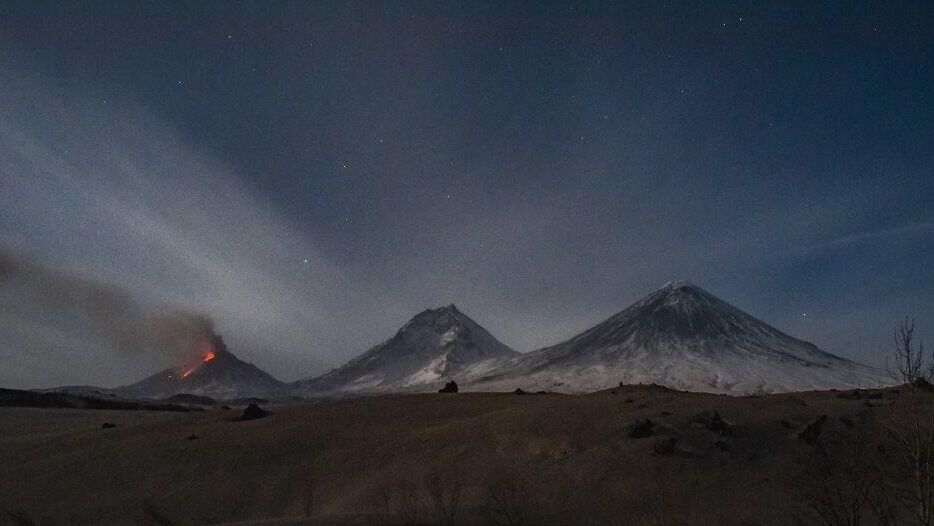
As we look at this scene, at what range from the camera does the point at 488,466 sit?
16312 mm

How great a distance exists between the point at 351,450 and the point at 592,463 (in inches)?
327

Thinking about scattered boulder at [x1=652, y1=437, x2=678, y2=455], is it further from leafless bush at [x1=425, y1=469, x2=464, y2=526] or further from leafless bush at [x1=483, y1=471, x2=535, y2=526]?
leafless bush at [x1=425, y1=469, x2=464, y2=526]

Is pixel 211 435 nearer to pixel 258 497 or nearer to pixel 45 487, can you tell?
pixel 45 487

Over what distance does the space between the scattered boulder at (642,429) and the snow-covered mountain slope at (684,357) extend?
78647 millimetres

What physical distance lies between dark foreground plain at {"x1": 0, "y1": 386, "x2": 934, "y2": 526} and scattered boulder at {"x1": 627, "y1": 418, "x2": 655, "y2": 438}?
4 centimetres

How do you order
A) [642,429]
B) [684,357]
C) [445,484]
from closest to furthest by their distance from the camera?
[445,484]
[642,429]
[684,357]

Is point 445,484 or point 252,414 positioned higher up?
point 252,414

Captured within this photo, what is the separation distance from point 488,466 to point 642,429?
4.84 meters

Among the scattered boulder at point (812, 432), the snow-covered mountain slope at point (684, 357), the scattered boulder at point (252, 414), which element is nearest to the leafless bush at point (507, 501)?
the scattered boulder at point (812, 432)

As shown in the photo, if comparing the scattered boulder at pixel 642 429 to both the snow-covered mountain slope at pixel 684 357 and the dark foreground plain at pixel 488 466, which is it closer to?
the dark foreground plain at pixel 488 466

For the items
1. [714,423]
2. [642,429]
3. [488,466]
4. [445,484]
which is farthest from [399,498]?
[714,423]

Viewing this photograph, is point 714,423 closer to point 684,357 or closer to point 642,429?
point 642,429

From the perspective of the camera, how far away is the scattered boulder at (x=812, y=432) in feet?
54.5

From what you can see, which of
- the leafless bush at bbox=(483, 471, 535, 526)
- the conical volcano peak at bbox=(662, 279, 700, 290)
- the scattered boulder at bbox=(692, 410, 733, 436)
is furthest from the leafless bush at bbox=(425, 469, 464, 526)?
the conical volcano peak at bbox=(662, 279, 700, 290)
